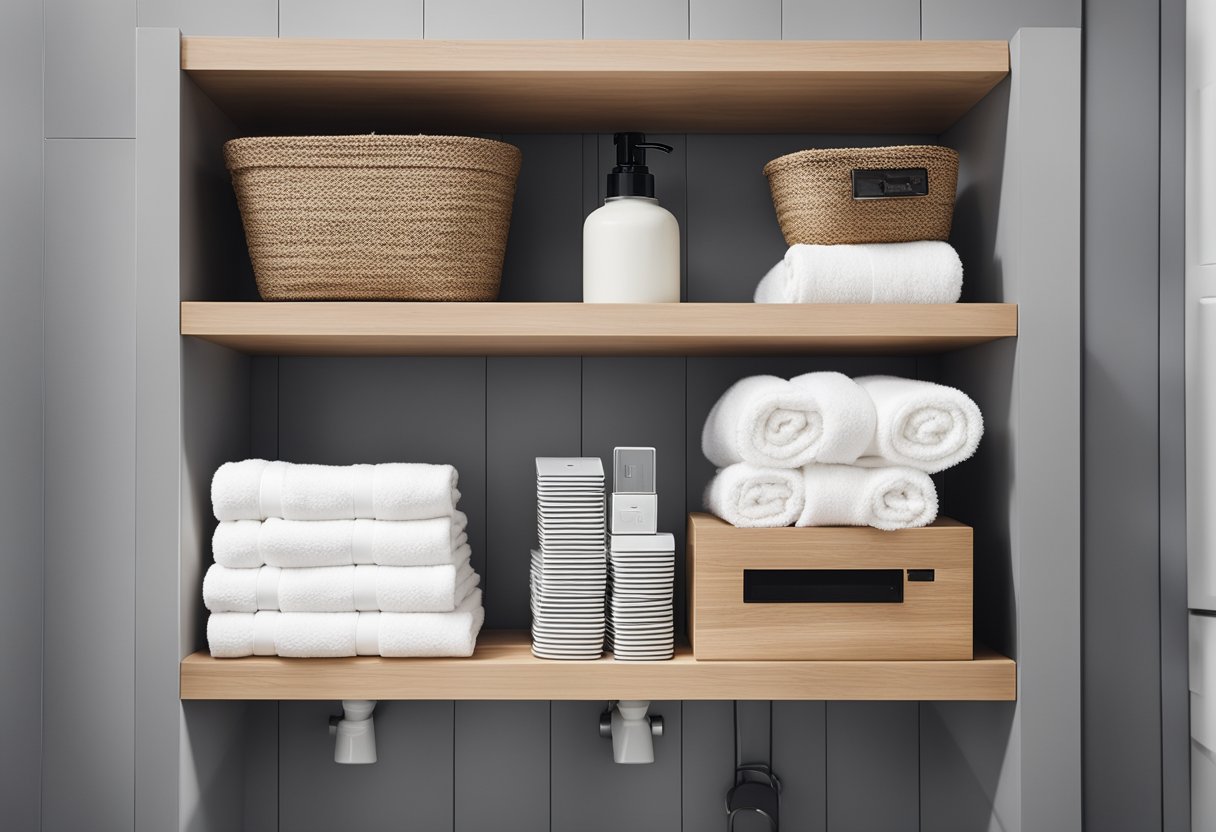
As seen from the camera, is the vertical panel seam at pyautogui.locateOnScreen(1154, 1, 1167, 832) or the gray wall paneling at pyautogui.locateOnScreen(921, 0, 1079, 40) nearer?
the vertical panel seam at pyautogui.locateOnScreen(1154, 1, 1167, 832)

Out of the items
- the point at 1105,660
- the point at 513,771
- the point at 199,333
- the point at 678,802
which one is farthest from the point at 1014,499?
the point at 199,333

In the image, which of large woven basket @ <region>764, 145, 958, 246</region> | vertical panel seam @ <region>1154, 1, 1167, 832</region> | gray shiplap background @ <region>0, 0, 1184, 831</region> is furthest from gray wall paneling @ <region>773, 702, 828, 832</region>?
large woven basket @ <region>764, 145, 958, 246</region>

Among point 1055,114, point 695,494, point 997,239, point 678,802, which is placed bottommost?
point 678,802

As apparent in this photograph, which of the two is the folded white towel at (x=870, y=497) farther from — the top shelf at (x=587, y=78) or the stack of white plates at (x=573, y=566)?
the top shelf at (x=587, y=78)

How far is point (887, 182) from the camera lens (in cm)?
89

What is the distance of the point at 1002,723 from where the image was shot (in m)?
0.91

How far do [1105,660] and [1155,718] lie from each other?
8cm

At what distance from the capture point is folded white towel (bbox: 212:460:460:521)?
892 millimetres

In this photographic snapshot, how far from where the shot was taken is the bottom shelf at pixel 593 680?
0.88 meters

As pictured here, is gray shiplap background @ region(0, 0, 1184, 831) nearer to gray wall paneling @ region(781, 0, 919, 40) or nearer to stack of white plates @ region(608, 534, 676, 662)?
gray wall paneling @ region(781, 0, 919, 40)

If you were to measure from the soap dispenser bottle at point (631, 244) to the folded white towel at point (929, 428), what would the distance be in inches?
10.1

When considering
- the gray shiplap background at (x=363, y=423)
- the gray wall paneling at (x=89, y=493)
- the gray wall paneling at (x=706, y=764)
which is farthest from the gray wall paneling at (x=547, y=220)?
the gray wall paneling at (x=706, y=764)

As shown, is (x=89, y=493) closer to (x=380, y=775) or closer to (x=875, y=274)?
(x=380, y=775)

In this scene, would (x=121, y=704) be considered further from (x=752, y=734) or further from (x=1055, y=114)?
(x=1055, y=114)
